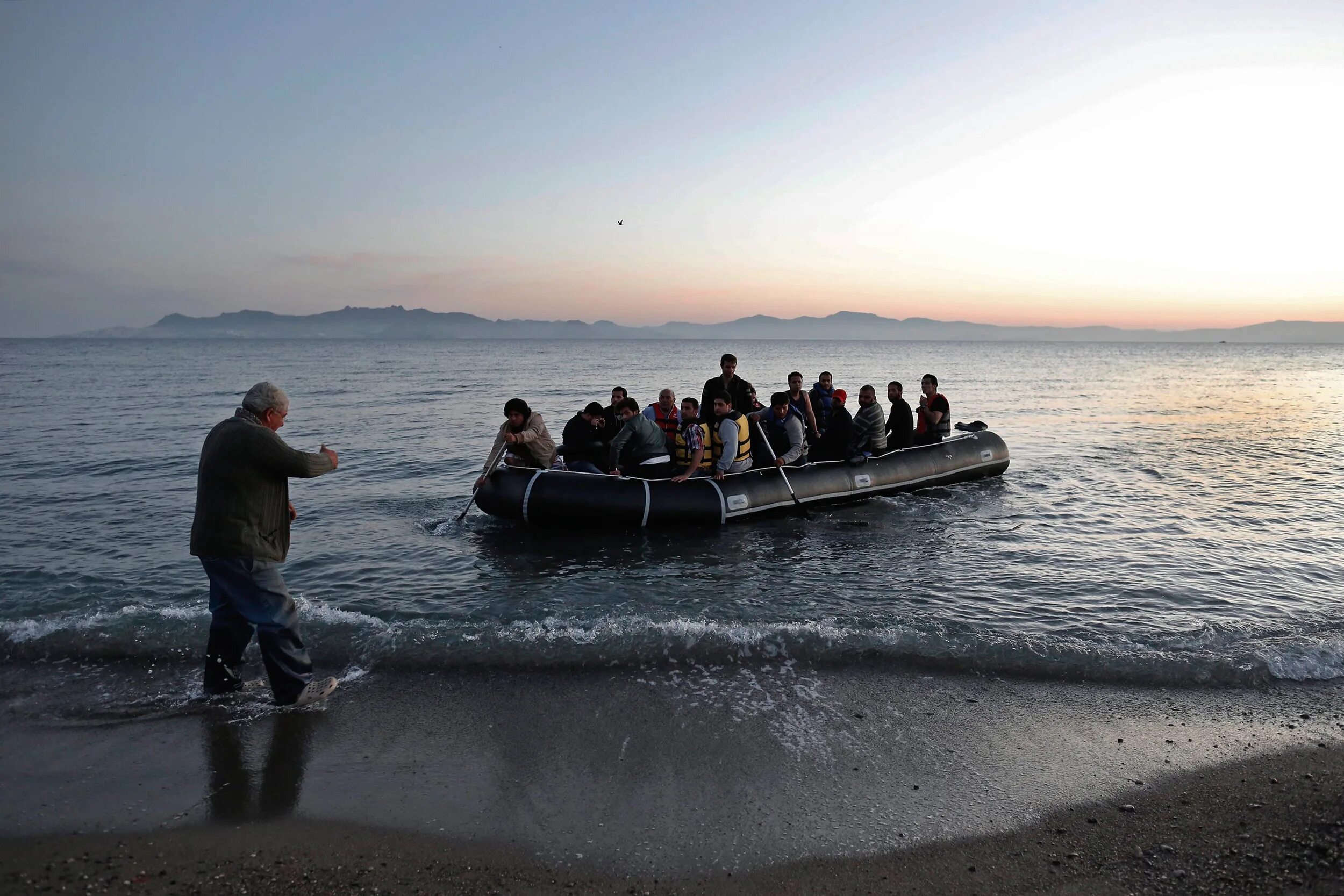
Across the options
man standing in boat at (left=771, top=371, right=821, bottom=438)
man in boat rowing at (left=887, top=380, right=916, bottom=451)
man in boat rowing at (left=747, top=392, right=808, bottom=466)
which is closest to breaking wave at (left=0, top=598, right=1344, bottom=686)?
man in boat rowing at (left=747, top=392, right=808, bottom=466)

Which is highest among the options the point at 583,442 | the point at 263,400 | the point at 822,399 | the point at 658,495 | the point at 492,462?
the point at 263,400

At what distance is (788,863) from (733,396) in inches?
315

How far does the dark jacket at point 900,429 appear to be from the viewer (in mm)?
11758

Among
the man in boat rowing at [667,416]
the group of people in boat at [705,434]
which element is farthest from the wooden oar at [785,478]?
the man in boat rowing at [667,416]

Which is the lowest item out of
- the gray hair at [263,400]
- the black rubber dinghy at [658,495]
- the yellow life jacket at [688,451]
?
the black rubber dinghy at [658,495]

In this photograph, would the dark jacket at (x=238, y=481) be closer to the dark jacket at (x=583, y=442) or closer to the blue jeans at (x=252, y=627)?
the blue jeans at (x=252, y=627)

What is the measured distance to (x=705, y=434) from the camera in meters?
9.74

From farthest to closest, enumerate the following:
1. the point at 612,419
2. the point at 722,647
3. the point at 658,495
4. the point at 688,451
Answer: the point at 612,419
the point at 688,451
the point at 658,495
the point at 722,647

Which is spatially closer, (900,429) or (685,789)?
(685,789)

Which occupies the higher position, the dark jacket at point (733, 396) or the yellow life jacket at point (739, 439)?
the dark jacket at point (733, 396)

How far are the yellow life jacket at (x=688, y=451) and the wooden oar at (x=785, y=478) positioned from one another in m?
0.80

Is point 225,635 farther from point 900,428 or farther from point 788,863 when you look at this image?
point 900,428

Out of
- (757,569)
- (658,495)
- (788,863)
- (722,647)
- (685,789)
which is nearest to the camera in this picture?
(788,863)

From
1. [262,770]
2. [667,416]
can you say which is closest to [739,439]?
[667,416]
